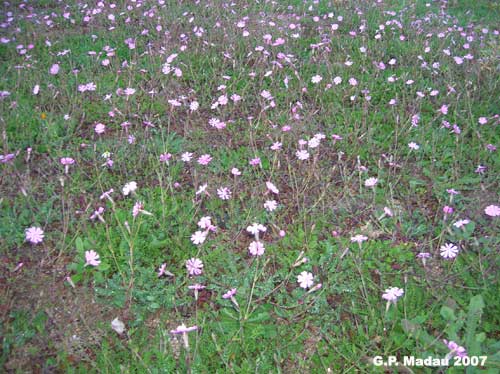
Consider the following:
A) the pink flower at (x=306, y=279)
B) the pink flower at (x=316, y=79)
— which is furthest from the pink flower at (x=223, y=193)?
the pink flower at (x=316, y=79)

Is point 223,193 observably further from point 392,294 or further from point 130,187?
point 392,294

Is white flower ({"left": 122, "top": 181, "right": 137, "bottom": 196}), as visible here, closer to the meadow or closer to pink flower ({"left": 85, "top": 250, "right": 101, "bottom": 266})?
the meadow

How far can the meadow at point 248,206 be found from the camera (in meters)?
2.06

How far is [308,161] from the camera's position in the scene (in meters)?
3.20

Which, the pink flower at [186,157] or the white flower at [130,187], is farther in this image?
the pink flower at [186,157]

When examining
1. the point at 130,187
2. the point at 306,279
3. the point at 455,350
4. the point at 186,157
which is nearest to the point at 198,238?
the point at 130,187

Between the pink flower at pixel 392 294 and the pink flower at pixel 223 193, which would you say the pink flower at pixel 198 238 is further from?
the pink flower at pixel 392 294

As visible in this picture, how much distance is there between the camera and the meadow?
206 cm

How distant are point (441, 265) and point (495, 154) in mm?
1256

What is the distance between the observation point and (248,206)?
285 cm

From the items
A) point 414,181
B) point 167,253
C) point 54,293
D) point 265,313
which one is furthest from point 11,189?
point 414,181

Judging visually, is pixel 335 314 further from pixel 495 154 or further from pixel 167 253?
pixel 495 154

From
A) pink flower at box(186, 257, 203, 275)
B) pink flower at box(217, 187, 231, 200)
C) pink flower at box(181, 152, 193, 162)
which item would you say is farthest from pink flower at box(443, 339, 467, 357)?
pink flower at box(181, 152, 193, 162)

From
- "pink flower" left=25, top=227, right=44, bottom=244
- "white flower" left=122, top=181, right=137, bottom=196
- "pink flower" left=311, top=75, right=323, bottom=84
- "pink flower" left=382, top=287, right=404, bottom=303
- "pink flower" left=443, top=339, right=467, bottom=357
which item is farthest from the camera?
"pink flower" left=311, top=75, right=323, bottom=84
